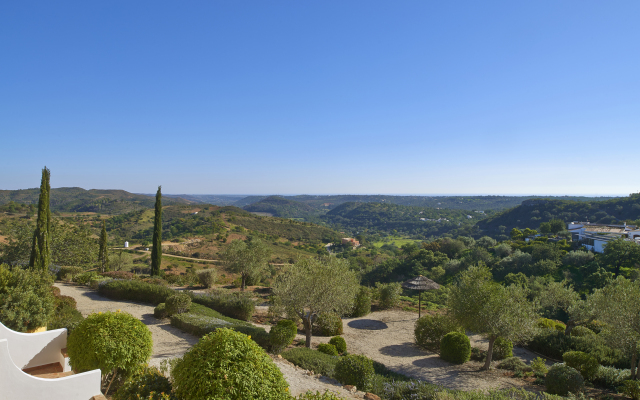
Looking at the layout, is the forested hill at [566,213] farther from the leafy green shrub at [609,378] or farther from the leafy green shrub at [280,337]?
the leafy green shrub at [280,337]

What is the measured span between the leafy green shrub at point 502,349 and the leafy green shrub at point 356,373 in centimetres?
755

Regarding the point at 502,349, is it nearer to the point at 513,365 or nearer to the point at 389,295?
the point at 513,365

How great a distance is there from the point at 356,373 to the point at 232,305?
9417mm

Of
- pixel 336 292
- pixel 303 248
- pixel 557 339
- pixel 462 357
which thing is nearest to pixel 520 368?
pixel 462 357

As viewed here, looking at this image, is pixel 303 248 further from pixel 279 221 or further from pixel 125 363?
pixel 125 363

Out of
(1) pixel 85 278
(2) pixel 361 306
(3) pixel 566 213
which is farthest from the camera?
(3) pixel 566 213

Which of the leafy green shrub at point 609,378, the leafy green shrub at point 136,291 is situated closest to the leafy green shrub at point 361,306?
the leafy green shrub at point 136,291

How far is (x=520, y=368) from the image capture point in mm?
11555

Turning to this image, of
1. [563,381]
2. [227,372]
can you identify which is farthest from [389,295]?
[227,372]

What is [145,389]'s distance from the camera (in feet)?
16.2

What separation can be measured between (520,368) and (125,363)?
42.6ft

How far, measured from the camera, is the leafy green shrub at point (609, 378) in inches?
385

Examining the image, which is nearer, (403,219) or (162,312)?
(162,312)

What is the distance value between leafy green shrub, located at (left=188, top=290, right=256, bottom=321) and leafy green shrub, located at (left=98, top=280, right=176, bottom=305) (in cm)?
223
